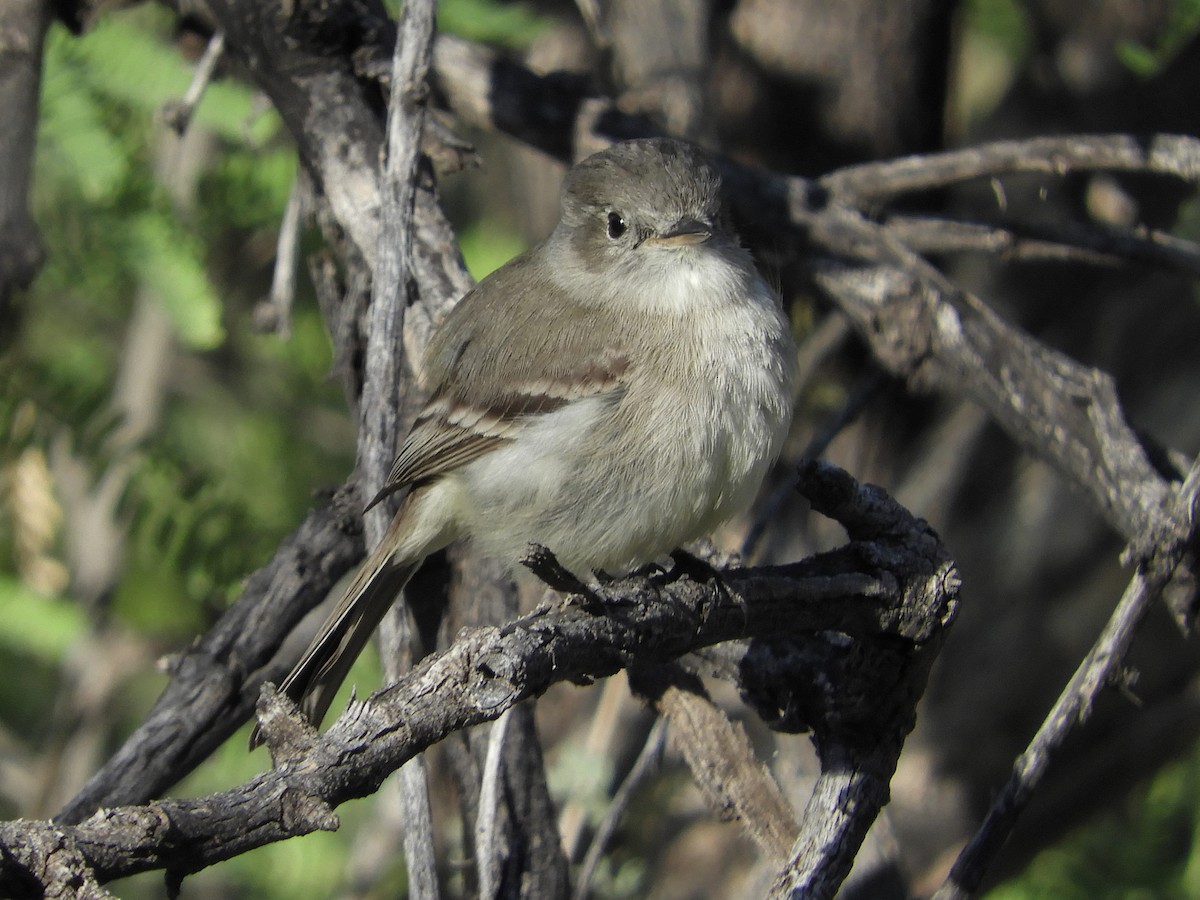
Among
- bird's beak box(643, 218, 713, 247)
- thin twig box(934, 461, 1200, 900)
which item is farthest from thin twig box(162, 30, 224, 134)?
thin twig box(934, 461, 1200, 900)

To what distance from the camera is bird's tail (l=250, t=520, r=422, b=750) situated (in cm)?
301

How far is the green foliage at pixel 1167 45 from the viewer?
14.4 feet

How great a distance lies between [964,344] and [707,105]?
1.73m

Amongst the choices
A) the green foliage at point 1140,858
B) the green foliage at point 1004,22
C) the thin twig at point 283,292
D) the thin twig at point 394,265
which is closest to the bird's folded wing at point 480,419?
the thin twig at point 394,265

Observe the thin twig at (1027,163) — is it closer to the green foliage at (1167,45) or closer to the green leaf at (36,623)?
the green foliage at (1167,45)

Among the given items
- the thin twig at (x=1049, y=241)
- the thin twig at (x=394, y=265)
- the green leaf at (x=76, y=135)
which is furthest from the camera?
the green leaf at (x=76, y=135)

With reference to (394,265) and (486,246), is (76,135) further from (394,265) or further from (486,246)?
(486,246)

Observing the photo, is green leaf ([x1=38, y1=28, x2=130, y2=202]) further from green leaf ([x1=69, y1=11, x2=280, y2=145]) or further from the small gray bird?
the small gray bird

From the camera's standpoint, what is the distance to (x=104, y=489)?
16.5ft

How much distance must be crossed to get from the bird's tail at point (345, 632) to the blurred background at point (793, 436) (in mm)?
1108

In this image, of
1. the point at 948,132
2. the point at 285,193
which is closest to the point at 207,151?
the point at 285,193

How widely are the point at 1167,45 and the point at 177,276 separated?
358 cm

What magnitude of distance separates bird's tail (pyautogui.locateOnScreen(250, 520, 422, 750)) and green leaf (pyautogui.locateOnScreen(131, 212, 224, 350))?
45.6 inches

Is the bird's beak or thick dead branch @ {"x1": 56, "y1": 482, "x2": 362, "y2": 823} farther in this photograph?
the bird's beak
